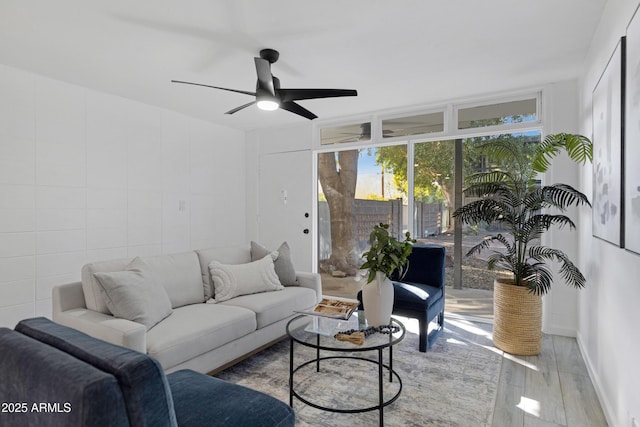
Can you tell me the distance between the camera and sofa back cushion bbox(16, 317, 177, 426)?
2.92 feet

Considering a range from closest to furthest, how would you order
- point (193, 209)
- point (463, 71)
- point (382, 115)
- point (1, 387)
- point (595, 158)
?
point (1, 387) < point (595, 158) < point (463, 71) < point (382, 115) < point (193, 209)

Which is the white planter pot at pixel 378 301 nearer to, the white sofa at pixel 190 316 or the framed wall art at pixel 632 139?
the white sofa at pixel 190 316

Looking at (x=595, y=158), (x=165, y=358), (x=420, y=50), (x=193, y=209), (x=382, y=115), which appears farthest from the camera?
(x=193, y=209)

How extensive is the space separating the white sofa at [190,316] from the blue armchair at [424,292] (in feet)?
2.63

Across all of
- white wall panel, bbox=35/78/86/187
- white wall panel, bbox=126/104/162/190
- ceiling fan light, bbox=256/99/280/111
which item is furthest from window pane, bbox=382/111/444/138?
white wall panel, bbox=35/78/86/187

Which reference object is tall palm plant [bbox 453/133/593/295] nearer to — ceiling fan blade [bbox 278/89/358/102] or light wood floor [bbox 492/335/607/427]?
light wood floor [bbox 492/335/607/427]

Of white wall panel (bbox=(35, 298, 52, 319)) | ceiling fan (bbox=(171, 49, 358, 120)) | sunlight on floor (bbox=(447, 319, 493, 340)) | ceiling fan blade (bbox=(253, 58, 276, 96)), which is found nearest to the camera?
ceiling fan blade (bbox=(253, 58, 276, 96))

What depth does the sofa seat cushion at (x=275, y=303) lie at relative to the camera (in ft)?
9.32

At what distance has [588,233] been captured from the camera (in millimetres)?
2850

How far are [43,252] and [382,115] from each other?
12.9ft

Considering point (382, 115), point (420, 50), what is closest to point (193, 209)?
point (382, 115)

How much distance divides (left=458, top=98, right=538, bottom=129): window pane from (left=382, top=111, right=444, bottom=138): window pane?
0.24 m

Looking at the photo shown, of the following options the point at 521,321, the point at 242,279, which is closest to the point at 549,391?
the point at 521,321

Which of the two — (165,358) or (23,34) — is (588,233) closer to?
(165,358)
